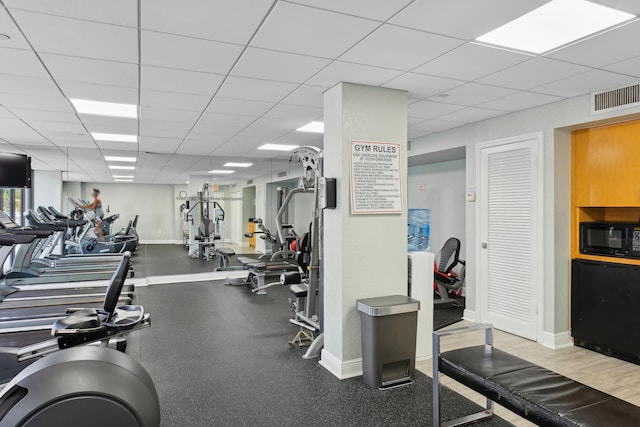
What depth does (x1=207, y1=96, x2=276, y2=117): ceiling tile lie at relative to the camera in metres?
3.76

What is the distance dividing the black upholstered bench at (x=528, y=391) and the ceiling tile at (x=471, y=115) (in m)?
2.55

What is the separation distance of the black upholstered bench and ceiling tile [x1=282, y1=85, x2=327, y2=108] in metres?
2.20

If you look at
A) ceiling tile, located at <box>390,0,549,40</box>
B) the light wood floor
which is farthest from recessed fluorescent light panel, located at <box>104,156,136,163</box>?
ceiling tile, located at <box>390,0,549,40</box>

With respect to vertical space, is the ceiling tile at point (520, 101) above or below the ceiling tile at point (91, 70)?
above

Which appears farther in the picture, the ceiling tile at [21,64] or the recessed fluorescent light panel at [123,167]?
the recessed fluorescent light panel at [123,167]

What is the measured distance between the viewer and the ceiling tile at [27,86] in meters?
3.11

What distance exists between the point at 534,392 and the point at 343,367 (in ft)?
5.36

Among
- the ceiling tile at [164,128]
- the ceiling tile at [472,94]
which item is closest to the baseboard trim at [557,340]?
the ceiling tile at [472,94]

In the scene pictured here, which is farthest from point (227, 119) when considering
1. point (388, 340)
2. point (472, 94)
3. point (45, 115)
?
point (388, 340)

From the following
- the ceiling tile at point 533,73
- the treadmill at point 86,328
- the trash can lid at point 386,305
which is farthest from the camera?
the trash can lid at point 386,305

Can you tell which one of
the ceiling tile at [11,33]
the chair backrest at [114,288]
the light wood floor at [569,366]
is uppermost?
the ceiling tile at [11,33]

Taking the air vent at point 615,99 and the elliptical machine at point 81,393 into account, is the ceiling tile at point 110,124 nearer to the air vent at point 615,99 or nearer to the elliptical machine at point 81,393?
the elliptical machine at point 81,393

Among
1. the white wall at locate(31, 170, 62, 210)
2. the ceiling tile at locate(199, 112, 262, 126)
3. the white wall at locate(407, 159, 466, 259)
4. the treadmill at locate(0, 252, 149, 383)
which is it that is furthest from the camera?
the white wall at locate(31, 170, 62, 210)

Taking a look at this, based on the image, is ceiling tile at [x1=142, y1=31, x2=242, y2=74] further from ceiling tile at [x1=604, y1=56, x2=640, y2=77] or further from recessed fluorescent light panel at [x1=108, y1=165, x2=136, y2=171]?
recessed fluorescent light panel at [x1=108, y1=165, x2=136, y2=171]
